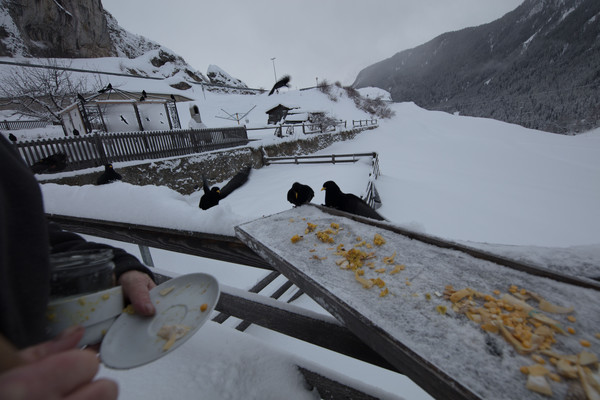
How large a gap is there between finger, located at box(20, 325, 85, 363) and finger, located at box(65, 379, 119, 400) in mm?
128

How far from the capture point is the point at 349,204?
145 inches

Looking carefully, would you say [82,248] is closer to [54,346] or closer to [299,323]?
[54,346]

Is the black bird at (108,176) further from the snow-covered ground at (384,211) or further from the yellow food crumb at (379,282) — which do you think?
the yellow food crumb at (379,282)

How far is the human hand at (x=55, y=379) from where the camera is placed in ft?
0.97

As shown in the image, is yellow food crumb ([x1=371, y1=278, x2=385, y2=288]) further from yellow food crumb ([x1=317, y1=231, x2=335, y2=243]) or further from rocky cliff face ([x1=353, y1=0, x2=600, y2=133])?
rocky cliff face ([x1=353, y1=0, x2=600, y2=133])

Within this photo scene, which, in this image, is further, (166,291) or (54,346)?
(166,291)

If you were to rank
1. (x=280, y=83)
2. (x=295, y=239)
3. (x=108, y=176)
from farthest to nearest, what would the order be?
(x=280, y=83) → (x=108, y=176) → (x=295, y=239)

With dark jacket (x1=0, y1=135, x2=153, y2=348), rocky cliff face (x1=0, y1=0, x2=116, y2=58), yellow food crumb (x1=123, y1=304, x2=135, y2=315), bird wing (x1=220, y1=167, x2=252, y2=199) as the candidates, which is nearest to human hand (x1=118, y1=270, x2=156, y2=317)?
yellow food crumb (x1=123, y1=304, x2=135, y2=315)

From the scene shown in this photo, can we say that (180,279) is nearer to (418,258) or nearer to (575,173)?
(418,258)

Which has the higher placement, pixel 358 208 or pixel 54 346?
pixel 54 346

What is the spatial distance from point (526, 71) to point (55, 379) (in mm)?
A: 89988

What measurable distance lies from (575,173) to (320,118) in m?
24.0

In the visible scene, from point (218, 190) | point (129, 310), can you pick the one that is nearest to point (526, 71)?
point (218, 190)

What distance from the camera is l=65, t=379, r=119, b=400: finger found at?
1.18ft
